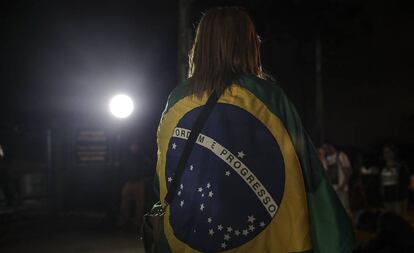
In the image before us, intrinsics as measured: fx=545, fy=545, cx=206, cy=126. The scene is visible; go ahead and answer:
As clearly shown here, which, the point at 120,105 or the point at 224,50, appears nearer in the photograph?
the point at 224,50

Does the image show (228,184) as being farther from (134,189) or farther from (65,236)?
(134,189)

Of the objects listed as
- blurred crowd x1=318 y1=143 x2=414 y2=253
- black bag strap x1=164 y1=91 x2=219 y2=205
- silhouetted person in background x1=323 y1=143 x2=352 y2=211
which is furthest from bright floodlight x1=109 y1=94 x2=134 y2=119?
black bag strap x1=164 y1=91 x2=219 y2=205

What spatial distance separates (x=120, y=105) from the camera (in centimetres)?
1284

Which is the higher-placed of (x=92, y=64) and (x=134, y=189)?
(x=92, y=64)

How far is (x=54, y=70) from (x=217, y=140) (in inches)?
478

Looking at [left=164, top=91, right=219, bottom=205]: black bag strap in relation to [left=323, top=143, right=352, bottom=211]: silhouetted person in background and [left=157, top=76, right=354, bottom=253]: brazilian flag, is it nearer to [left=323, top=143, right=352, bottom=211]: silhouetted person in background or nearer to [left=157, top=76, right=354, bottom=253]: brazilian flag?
[left=157, top=76, right=354, bottom=253]: brazilian flag

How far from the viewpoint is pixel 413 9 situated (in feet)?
72.5

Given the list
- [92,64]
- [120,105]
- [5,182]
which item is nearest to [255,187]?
[120,105]

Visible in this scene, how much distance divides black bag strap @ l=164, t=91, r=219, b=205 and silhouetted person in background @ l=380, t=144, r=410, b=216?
9385 millimetres

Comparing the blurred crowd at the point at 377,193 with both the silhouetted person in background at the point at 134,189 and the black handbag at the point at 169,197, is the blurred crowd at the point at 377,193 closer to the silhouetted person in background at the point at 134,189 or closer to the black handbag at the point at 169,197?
the black handbag at the point at 169,197

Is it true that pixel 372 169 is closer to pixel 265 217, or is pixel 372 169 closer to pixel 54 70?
pixel 54 70

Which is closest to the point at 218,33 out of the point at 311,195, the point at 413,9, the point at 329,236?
the point at 311,195

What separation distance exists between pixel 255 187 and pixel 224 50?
0.51 meters

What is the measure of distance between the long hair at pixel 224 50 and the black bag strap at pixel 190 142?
0.06 meters
